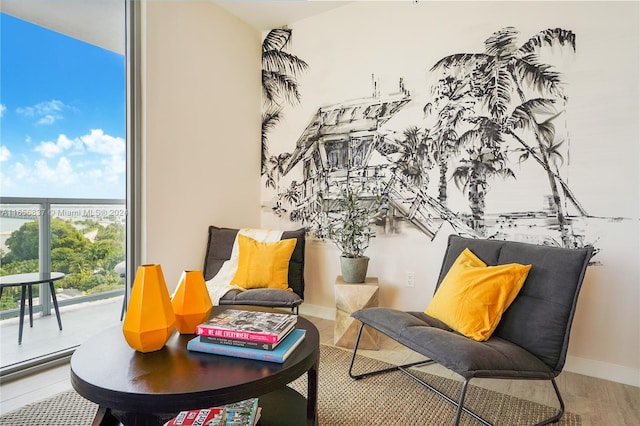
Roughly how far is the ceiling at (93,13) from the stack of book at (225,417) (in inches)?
95.0

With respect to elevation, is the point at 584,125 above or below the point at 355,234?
above

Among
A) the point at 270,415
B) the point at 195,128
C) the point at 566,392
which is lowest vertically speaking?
the point at 566,392

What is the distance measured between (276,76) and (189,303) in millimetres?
2694

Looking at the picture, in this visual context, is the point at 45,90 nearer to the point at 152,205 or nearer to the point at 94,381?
the point at 152,205

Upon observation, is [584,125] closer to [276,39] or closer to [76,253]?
[276,39]

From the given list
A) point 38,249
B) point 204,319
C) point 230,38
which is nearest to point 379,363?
point 204,319

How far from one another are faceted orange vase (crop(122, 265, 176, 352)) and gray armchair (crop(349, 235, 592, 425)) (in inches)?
42.9

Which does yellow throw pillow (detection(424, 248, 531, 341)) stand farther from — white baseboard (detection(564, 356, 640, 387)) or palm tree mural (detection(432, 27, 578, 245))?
white baseboard (detection(564, 356, 640, 387))

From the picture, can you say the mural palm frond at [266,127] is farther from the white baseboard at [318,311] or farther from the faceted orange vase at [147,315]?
the faceted orange vase at [147,315]

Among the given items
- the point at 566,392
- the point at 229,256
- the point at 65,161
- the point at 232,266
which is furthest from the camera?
the point at 229,256

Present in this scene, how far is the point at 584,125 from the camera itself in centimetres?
228

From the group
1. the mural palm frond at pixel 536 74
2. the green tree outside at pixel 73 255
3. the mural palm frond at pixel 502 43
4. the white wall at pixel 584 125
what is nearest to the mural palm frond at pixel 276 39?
the white wall at pixel 584 125

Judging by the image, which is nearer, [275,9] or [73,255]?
[73,255]

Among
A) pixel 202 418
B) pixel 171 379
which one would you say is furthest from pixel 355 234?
pixel 171 379
